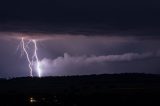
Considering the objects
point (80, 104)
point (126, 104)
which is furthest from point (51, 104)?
point (126, 104)

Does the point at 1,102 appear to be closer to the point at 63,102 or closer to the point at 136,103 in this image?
the point at 63,102

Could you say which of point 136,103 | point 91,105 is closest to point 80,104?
point 91,105

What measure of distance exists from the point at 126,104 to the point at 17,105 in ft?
80.1

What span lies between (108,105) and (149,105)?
938cm

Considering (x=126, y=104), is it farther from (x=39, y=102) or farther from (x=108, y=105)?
(x=39, y=102)

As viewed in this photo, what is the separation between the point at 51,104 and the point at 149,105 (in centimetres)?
2192

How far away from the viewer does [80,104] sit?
468 ft

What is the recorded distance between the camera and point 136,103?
144 m

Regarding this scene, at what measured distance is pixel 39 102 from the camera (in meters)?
148

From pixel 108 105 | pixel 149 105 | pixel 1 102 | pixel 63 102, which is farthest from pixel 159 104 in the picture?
pixel 1 102

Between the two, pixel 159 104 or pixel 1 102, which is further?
pixel 1 102

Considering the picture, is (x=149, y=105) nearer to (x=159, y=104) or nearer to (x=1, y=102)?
(x=159, y=104)

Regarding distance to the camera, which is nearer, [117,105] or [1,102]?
[117,105]

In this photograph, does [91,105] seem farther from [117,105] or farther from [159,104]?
[159,104]
